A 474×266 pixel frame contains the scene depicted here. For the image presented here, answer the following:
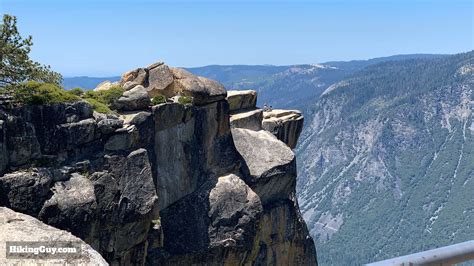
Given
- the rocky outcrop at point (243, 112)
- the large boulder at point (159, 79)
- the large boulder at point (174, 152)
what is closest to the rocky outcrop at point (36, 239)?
the large boulder at point (174, 152)

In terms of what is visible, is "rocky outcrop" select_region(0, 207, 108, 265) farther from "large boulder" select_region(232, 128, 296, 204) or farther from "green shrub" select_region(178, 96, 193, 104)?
"large boulder" select_region(232, 128, 296, 204)

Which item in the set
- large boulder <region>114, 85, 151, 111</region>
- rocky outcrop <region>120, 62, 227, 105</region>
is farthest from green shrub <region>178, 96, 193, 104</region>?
large boulder <region>114, 85, 151, 111</region>

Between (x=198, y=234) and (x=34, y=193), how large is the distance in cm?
1557

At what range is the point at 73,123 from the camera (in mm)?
39188

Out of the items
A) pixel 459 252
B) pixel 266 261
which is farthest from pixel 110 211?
pixel 459 252

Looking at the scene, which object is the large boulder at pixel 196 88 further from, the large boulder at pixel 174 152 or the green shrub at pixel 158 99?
the green shrub at pixel 158 99

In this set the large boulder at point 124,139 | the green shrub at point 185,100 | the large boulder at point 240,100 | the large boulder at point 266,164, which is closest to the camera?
the large boulder at point 124,139

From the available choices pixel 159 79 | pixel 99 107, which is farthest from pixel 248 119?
pixel 99 107

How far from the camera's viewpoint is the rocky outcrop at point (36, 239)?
25594 mm

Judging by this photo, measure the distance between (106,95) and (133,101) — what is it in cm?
216

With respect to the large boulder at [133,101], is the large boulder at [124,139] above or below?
below

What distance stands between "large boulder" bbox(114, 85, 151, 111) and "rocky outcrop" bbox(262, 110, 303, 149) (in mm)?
18776

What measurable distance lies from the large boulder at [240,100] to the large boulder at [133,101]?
1481 centimetres

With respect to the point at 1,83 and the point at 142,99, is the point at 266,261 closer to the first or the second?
the point at 142,99
